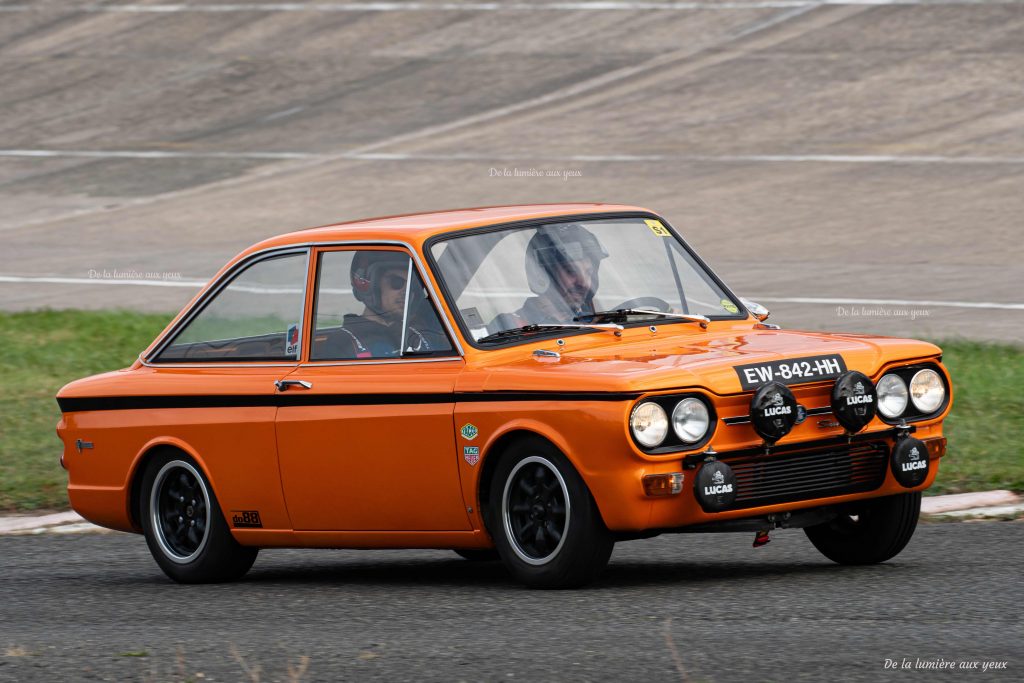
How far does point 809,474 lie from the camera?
7316 millimetres

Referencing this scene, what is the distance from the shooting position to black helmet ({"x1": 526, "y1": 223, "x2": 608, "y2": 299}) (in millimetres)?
7988

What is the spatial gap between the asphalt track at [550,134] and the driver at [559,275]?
8.23m

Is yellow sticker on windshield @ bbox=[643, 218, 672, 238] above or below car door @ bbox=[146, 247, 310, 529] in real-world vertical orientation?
above

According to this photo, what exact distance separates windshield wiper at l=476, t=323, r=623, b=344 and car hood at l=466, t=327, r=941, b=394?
5 centimetres

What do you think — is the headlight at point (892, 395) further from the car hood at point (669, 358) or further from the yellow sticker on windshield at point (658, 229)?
the yellow sticker on windshield at point (658, 229)

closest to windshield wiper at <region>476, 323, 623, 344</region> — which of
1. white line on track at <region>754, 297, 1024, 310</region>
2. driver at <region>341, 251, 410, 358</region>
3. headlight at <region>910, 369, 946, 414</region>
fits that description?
driver at <region>341, 251, 410, 358</region>

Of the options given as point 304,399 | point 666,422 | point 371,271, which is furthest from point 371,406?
point 666,422

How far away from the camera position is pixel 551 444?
23.5ft

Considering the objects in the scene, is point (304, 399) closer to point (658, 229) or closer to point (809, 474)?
point (658, 229)

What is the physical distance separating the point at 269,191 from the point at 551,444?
833 inches

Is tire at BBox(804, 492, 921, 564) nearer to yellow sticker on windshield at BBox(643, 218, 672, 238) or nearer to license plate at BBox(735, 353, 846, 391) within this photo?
license plate at BBox(735, 353, 846, 391)

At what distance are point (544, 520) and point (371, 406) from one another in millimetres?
998

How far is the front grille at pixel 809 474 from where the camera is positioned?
7145 mm

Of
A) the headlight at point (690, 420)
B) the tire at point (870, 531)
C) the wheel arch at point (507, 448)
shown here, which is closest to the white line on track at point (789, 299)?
the tire at point (870, 531)
